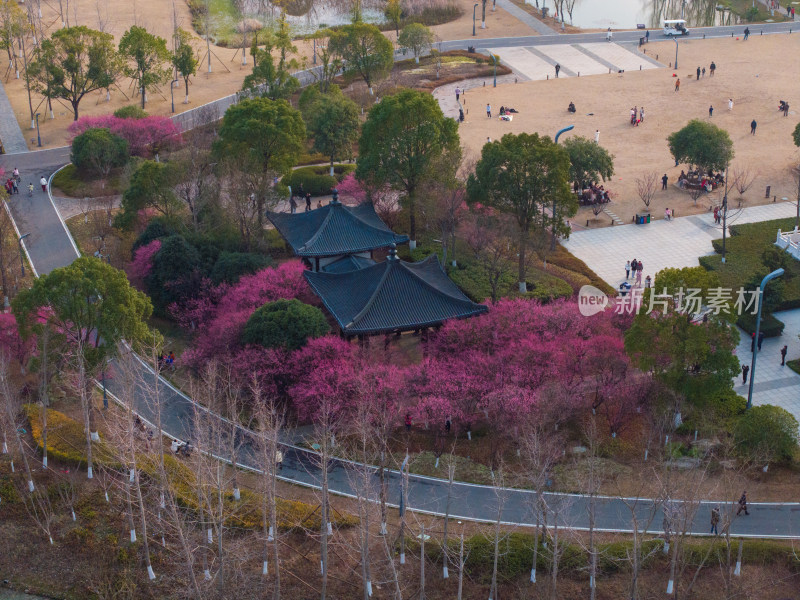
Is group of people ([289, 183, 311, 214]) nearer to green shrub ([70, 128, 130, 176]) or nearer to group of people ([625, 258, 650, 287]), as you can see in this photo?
green shrub ([70, 128, 130, 176])

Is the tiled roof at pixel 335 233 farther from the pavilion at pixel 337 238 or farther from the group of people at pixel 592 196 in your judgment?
the group of people at pixel 592 196

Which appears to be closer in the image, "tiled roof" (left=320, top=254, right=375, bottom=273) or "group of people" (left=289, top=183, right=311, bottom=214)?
"tiled roof" (left=320, top=254, right=375, bottom=273)

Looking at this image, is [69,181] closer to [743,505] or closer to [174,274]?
[174,274]

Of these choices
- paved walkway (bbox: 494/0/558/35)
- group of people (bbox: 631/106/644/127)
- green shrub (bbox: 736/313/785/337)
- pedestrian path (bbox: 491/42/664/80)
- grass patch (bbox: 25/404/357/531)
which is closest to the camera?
grass patch (bbox: 25/404/357/531)

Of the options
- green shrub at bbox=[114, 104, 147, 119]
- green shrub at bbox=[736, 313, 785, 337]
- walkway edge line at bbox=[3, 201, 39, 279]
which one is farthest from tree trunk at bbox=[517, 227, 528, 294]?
green shrub at bbox=[114, 104, 147, 119]

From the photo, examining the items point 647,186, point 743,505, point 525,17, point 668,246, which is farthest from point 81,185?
point 525,17

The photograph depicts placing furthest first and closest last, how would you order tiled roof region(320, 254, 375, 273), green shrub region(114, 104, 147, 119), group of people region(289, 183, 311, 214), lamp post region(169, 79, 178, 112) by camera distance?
lamp post region(169, 79, 178, 112)
green shrub region(114, 104, 147, 119)
group of people region(289, 183, 311, 214)
tiled roof region(320, 254, 375, 273)

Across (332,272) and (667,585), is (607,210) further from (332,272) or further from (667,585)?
(667,585)

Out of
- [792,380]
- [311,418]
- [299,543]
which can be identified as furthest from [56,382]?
[792,380]
